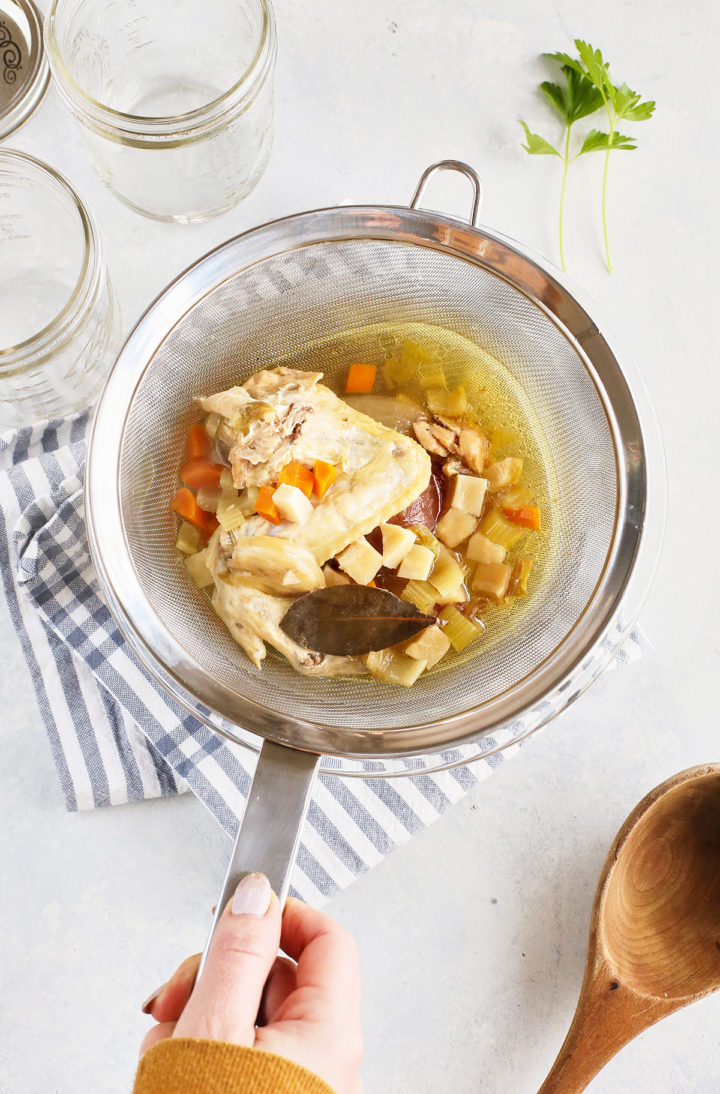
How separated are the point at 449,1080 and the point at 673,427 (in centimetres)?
156

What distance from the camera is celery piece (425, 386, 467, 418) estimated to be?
1.89 m

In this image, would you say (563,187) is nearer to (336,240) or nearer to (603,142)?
(603,142)

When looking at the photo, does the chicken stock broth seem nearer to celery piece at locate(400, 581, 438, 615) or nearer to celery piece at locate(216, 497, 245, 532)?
celery piece at locate(400, 581, 438, 615)

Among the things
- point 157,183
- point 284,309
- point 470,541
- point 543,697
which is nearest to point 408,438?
point 470,541

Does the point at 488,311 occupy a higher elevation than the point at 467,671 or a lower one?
higher

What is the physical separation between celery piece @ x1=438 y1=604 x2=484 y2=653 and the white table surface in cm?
33

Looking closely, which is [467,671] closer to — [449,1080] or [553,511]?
[553,511]

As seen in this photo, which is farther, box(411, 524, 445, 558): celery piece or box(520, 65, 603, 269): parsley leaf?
box(520, 65, 603, 269): parsley leaf

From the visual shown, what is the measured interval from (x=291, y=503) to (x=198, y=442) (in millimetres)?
372

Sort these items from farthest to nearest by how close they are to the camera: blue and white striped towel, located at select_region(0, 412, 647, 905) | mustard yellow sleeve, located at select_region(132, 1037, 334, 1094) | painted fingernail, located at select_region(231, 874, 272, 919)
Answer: blue and white striped towel, located at select_region(0, 412, 647, 905)
painted fingernail, located at select_region(231, 874, 272, 919)
mustard yellow sleeve, located at select_region(132, 1037, 334, 1094)

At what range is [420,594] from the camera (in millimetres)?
1738

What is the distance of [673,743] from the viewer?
193 centimetres

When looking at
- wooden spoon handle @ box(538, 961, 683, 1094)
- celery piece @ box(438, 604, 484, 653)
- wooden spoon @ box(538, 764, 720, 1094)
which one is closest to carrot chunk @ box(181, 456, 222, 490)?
celery piece @ box(438, 604, 484, 653)

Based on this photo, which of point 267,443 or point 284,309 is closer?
point 267,443
